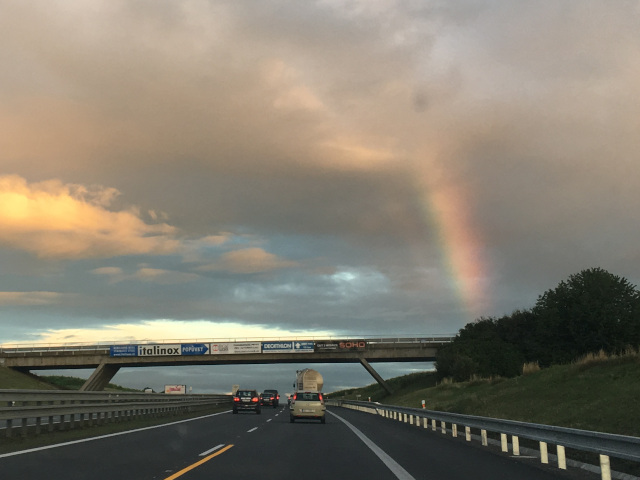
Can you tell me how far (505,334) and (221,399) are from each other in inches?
1447

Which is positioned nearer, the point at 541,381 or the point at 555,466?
the point at 555,466

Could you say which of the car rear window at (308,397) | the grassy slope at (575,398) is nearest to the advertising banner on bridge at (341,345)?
the grassy slope at (575,398)

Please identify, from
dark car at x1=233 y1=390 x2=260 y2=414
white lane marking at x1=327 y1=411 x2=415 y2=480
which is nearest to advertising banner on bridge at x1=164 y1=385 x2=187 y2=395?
dark car at x1=233 y1=390 x2=260 y2=414

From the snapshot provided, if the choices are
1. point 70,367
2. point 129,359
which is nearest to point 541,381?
point 129,359

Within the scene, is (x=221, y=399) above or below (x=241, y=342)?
below

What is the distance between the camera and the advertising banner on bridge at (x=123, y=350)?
8025 cm

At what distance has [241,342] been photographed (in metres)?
79.3

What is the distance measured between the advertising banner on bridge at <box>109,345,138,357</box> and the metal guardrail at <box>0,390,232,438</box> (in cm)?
4187

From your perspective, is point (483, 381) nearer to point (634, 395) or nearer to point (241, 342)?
point (634, 395)

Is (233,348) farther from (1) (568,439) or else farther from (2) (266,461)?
(1) (568,439)

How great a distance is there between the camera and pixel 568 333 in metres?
62.9

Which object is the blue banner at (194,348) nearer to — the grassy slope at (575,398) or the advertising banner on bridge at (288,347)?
the advertising banner on bridge at (288,347)

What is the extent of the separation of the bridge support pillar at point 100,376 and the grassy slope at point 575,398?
55579mm

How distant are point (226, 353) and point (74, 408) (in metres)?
60.0
